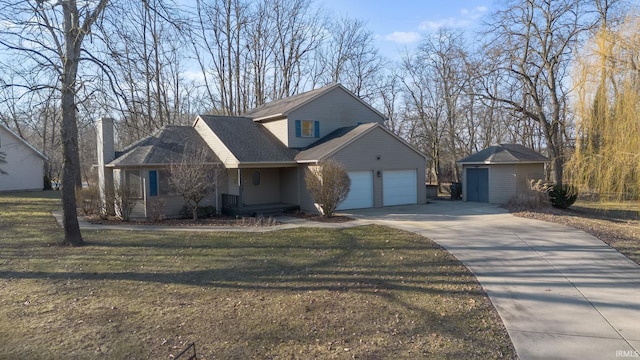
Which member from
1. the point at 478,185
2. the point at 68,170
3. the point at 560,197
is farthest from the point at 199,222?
the point at 560,197

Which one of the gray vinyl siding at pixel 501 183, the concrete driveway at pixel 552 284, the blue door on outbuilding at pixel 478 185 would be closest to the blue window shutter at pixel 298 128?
the concrete driveway at pixel 552 284

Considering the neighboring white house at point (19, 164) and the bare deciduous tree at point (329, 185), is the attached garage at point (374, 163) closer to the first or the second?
the bare deciduous tree at point (329, 185)

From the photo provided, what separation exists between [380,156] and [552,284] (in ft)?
40.4

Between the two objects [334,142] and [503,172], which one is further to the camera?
[503,172]

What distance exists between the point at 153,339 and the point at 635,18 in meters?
13.3

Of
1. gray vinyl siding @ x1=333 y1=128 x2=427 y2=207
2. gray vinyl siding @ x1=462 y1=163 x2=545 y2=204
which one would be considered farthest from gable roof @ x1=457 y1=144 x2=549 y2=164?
gray vinyl siding @ x1=333 y1=128 x2=427 y2=207

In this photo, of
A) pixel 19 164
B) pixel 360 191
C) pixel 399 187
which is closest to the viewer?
pixel 360 191

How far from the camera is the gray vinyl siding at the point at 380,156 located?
60.2 ft

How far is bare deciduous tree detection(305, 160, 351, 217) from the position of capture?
50.1 ft

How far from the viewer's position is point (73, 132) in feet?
36.8

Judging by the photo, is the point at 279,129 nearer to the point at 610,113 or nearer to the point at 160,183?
the point at 160,183

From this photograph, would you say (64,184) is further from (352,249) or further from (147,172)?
(352,249)

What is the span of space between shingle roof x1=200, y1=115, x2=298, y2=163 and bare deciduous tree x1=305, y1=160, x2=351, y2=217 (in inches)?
137

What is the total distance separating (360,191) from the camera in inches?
739
